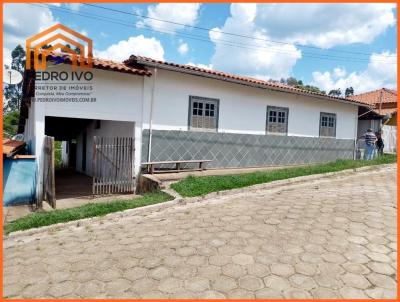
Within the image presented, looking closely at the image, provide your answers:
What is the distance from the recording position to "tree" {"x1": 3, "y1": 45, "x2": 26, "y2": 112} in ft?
183

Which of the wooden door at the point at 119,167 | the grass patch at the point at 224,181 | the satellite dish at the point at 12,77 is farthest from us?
the satellite dish at the point at 12,77

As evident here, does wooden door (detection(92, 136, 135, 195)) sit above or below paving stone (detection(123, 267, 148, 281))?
above

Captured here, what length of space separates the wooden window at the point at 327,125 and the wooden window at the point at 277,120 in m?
2.18

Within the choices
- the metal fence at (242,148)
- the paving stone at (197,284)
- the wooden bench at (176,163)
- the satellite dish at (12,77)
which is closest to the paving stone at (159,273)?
the paving stone at (197,284)

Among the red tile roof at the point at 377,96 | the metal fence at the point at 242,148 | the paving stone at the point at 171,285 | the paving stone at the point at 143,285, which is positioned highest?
the red tile roof at the point at 377,96

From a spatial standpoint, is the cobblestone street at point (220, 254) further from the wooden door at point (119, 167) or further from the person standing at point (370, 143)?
the person standing at point (370, 143)

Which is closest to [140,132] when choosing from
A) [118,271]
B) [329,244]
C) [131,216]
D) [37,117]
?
[37,117]

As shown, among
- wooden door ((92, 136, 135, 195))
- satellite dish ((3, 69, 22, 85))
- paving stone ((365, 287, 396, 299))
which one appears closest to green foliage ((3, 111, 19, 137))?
satellite dish ((3, 69, 22, 85))

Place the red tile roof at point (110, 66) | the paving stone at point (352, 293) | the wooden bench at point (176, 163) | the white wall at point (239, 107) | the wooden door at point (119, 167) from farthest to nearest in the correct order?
the white wall at point (239, 107), the wooden bench at point (176, 163), the wooden door at point (119, 167), the red tile roof at point (110, 66), the paving stone at point (352, 293)

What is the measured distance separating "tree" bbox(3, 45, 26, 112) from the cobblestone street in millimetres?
59950

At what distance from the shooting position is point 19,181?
7383mm

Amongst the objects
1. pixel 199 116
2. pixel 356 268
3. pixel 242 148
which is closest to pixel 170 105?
pixel 199 116

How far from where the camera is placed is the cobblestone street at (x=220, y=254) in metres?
3.21

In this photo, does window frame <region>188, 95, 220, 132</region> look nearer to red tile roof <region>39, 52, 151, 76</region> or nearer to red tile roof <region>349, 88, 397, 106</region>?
red tile roof <region>39, 52, 151, 76</region>
